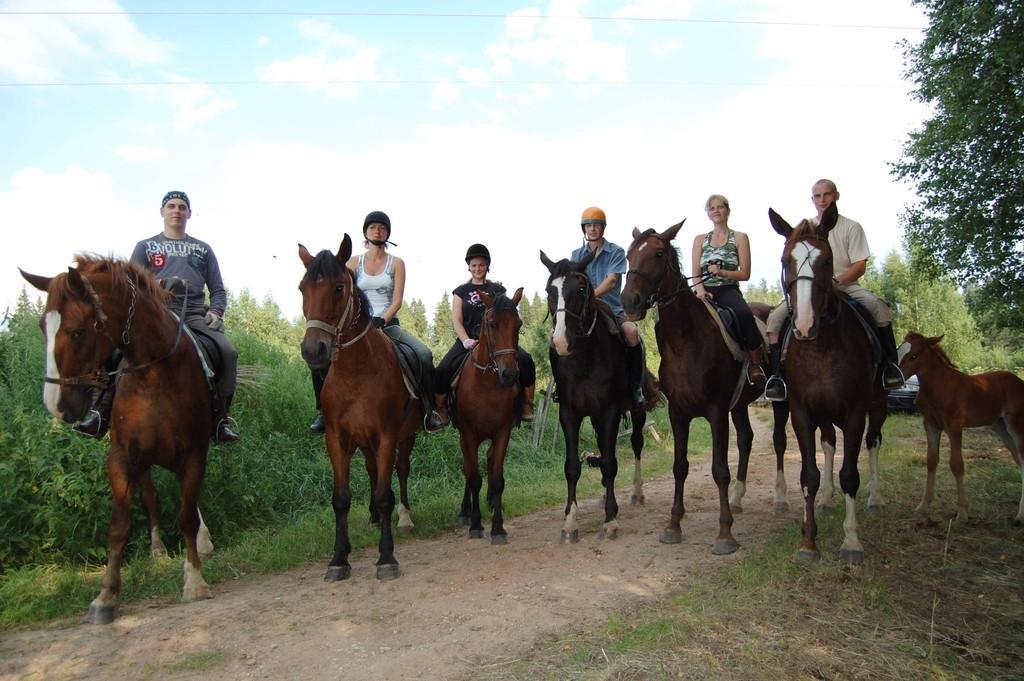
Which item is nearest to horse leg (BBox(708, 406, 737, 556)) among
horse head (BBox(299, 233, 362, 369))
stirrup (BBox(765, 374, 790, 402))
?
stirrup (BBox(765, 374, 790, 402))

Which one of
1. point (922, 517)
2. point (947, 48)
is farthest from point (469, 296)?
point (947, 48)

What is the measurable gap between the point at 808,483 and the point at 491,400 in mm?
3386

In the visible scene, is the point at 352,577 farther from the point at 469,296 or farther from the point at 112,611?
the point at 469,296

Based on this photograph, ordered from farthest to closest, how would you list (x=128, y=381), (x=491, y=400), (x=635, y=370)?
(x=635, y=370) → (x=491, y=400) → (x=128, y=381)

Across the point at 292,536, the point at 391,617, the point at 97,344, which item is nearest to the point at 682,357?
the point at 391,617

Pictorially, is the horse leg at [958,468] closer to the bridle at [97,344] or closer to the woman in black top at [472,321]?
the woman in black top at [472,321]

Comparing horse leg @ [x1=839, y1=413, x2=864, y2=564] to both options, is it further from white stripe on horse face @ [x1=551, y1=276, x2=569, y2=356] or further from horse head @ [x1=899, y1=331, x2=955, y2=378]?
horse head @ [x1=899, y1=331, x2=955, y2=378]

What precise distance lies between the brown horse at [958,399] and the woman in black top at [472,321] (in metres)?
4.82

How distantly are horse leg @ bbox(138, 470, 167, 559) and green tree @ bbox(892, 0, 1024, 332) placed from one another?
15.7 m

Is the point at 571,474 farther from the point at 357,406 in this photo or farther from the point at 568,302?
the point at 357,406

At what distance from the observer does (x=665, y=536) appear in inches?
281

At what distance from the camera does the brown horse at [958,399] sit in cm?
871

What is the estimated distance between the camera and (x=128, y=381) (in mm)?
5660

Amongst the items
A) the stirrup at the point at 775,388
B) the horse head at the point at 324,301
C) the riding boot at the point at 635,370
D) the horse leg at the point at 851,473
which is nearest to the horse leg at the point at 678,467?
the riding boot at the point at 635,370
